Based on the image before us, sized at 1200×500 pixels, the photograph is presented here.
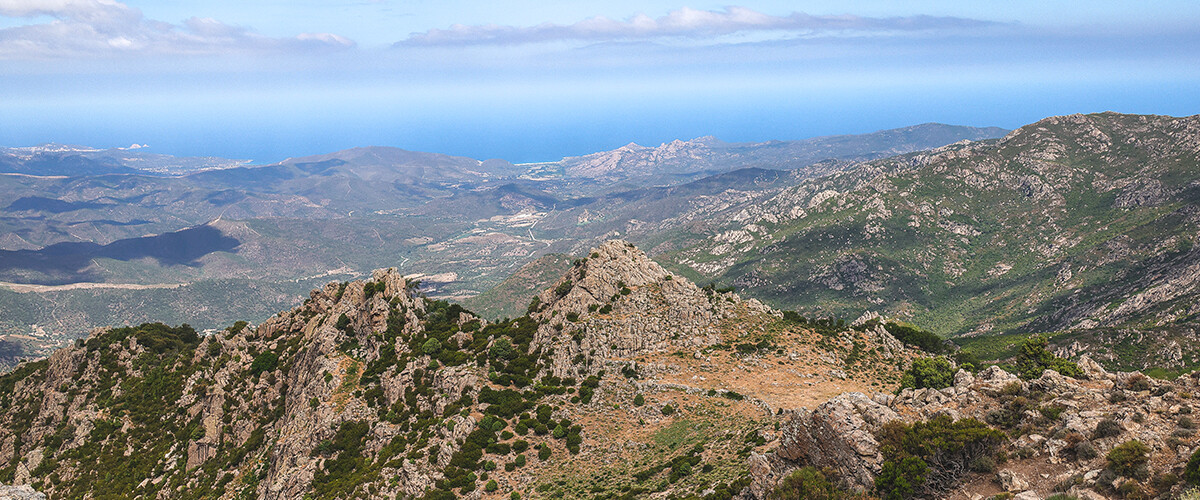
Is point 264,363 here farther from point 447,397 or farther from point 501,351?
point 501,351

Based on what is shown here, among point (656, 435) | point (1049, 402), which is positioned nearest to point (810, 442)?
point (1049, 402)

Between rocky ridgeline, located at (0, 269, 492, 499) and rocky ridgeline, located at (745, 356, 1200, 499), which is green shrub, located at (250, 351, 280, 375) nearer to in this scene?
rocky ridgeline, located at (0, 269, 492, 499)

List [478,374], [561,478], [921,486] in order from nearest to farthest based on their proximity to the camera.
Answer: [921,486]
[561,478]
[478,374]

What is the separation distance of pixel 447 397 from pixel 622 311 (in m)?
25.8

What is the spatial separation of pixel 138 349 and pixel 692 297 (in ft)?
309

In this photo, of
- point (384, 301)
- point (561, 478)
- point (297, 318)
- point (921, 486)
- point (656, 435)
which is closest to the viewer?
point (921, 486)

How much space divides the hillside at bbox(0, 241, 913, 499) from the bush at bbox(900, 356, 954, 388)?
4279 mm

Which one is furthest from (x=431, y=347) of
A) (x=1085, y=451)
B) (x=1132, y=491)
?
(x=1132, y=491)

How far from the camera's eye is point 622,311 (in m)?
76.9

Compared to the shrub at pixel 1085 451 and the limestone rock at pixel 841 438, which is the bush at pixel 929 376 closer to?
the limestone rock at pixel 841 438

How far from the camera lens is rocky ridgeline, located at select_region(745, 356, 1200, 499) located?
24672 mm

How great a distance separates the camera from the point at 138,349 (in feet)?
322

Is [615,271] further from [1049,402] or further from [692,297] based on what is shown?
[1049,402]

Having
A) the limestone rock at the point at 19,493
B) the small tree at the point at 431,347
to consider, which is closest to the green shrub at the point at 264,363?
the small tree at the point at 431,347
